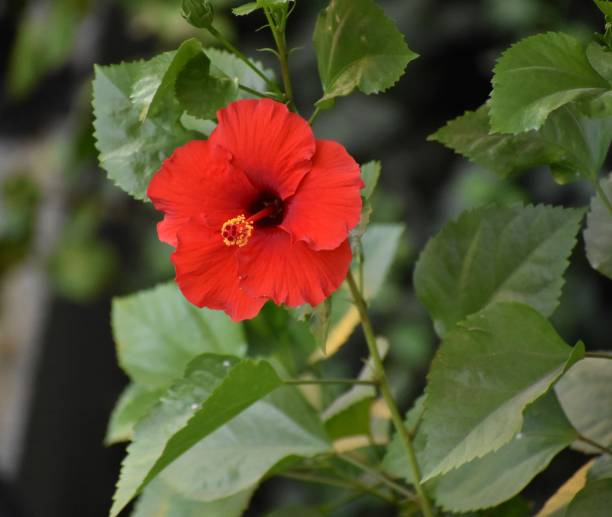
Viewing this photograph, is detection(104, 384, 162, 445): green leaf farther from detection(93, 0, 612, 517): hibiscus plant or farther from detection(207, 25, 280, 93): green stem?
detection(207, 25, 280, 93): green stem

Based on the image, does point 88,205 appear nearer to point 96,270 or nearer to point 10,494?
point 96,270

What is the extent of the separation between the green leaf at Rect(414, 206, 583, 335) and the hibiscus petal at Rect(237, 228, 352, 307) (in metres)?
0.12

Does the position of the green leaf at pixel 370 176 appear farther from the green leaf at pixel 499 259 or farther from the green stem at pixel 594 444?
the green stem at pixel 594 444

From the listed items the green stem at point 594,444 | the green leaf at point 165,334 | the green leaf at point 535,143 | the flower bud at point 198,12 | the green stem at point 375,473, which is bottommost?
the green stem at point 375,473

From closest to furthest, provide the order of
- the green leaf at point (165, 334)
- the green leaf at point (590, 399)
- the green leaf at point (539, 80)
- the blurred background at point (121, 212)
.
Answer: the green leaf at point (539, 80) → the green leaf at point (590, 399) → the green leaf at point (165, 334) → the blurred background at point (121, 212)

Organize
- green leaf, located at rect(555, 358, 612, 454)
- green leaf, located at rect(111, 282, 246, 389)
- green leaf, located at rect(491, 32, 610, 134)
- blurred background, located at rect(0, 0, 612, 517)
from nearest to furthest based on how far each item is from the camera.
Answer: green leaf, located at rect(491, 32, 610, 134), green leaf, located at rect(555, 358, 612, 454), green leaf, located at rect(111, 282, 246, 389), blurred background, located at rect(0, 0, 612, 517)

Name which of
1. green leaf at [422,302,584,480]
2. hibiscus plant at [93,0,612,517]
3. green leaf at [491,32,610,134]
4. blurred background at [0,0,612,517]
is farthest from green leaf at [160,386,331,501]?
blurred background at [0,0,612,517]

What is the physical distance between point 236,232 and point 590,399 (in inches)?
8.9

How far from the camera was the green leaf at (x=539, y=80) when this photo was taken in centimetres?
43

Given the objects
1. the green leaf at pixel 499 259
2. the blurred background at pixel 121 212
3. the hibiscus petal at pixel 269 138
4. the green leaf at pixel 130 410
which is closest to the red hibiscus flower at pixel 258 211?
the hibiscus petal at pixel 269 138

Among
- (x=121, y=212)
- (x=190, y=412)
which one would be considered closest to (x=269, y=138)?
(x=190, y=412)

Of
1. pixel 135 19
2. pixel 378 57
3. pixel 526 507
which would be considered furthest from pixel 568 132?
pixel 135 19

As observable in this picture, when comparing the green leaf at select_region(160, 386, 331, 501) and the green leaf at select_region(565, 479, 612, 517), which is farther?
the green leaf at select_region(160, 386, 331, 501)

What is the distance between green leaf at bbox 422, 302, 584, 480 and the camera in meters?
0.45
